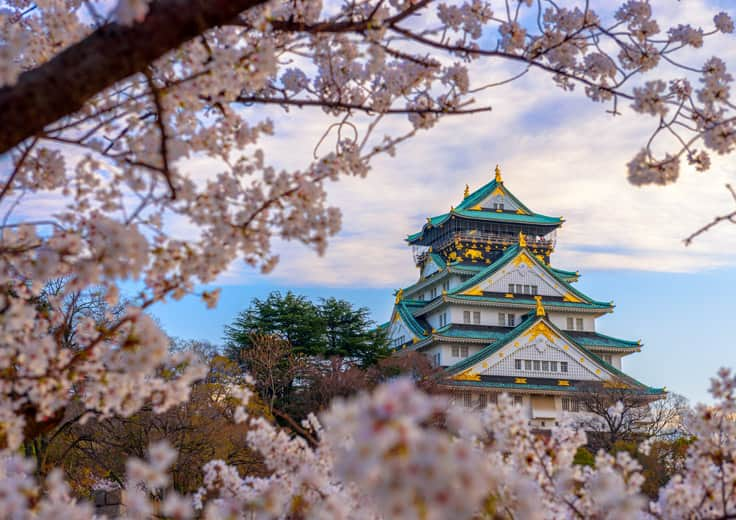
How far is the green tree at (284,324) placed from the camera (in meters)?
Answer: 27.8

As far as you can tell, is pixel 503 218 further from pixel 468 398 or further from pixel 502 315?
pixel 468 398

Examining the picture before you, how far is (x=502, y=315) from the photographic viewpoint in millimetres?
33375

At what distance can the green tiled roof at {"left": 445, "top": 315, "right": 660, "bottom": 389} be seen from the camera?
29.5 m

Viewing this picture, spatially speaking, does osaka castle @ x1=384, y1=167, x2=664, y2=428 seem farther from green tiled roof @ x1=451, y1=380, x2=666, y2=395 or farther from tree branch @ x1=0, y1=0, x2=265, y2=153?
tree branch @ x1=0, y1=0, x2=265, y2=153

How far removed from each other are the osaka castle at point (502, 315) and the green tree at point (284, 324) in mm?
5288

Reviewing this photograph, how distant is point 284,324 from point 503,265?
1062cm

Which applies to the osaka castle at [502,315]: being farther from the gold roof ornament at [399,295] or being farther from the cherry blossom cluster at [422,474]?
the cherry blossom cluster at [422,474]

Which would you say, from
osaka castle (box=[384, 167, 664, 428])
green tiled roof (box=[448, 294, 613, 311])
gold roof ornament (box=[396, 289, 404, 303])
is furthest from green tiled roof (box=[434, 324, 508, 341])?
gold roof ornament (box=[396, 289, 404, 303])

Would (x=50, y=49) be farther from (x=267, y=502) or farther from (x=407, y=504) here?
(x=407, y=504)

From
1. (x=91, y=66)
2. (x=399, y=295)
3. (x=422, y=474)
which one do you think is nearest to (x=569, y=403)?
(x=399, y=295)

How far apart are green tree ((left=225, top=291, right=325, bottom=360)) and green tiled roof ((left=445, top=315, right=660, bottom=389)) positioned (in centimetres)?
555

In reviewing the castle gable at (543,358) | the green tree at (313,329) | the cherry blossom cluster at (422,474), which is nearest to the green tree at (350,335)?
the green tree at (313,329)

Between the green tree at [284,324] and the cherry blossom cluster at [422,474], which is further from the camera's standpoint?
the green tree at [284,324]

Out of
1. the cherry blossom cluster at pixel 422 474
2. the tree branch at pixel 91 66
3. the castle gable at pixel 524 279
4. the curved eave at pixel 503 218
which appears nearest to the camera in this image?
the cherry blossom cluster at pixel 422 474
